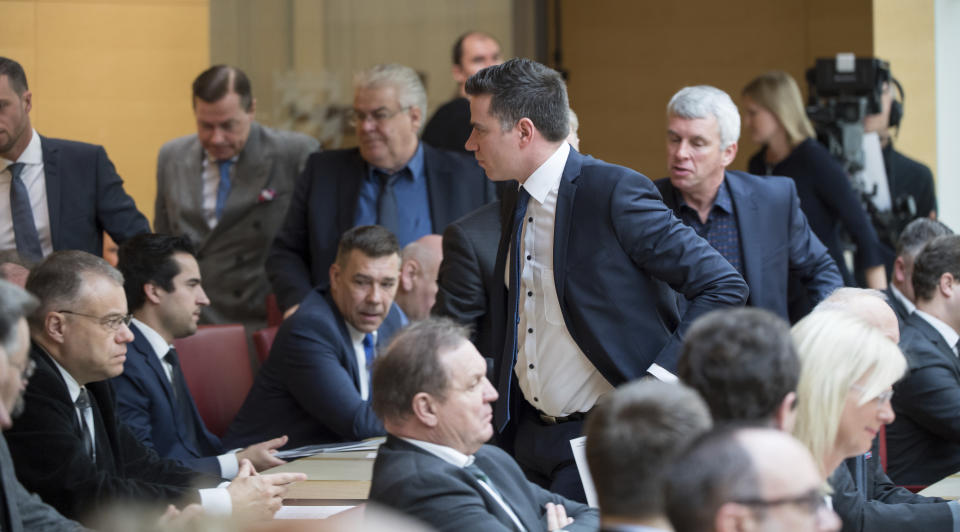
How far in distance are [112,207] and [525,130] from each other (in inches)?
80.2

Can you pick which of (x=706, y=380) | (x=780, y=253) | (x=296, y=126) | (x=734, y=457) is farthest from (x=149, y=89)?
(x=734, y=457)

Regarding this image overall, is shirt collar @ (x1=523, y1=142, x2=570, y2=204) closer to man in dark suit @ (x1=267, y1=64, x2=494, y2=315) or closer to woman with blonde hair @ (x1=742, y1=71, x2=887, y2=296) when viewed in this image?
man in dark suit @ (x1=267, y1=64, x2=494, y2=315)

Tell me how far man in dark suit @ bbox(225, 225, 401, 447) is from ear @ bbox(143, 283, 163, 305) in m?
0.40

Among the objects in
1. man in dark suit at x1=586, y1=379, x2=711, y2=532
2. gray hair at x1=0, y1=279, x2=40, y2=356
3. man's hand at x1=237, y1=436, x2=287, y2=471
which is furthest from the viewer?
man's hand at x1=237, y1=436, x2=287, y2=471

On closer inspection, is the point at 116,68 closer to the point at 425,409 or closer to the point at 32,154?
the point at 32,154

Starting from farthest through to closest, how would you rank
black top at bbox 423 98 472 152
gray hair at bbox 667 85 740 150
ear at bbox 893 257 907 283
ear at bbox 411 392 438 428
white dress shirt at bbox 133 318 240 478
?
black top at bbox 423 98 472 152, ear at bbox 893 257 907 283, white dress shirt at bbox 133 318 240 478, gray hair at bbox 667 85 740 150, ear at bbox 411 392 438 428

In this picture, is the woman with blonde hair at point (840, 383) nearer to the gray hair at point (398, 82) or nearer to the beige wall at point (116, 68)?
the gray hair at point (398, 82)

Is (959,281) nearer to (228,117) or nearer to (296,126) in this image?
(228,117)

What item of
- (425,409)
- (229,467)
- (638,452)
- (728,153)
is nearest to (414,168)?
(728,153)

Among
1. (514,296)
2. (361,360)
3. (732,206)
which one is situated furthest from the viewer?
(361,360)

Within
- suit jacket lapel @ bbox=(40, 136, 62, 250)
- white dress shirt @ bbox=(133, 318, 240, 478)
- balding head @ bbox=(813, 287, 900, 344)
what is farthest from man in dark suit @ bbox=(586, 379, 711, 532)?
suit jacket lapel @ bbox=(40, 136, 62, 250)

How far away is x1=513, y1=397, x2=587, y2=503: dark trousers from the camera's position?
286cm

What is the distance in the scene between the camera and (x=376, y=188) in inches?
186

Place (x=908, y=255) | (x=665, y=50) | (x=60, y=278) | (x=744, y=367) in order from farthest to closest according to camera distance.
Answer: (x=665, y=50)
(x=908, y=255)
(x=60, y=278)
(x=744, y=367)
